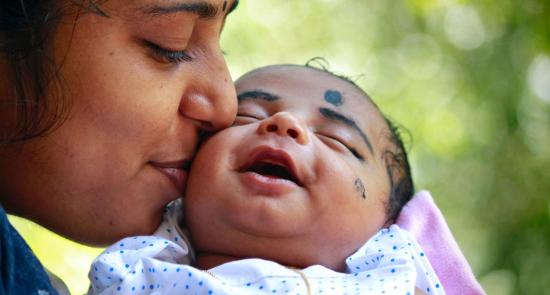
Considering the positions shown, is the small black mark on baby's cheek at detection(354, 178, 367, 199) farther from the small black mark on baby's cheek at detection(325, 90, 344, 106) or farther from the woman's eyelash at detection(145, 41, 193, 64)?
the woman's eyelash at detection(145, 41, 193, 64)

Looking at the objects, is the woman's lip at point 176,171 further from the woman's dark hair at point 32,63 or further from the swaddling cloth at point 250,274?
the woman's dark hair at point 32,63

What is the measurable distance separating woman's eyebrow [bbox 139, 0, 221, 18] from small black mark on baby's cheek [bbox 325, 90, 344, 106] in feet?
1.28

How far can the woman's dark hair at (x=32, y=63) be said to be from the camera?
54.3 inches

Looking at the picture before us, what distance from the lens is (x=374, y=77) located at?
13.7 ft

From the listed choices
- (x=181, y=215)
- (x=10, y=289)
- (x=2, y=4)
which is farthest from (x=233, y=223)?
(x=2, y=4)

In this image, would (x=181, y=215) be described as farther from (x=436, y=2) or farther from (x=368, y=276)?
(x=436, y=2)

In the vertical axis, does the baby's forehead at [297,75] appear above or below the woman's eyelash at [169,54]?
below

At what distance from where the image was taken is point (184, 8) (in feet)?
4.87

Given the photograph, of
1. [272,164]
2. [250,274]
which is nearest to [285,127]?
[272,164]

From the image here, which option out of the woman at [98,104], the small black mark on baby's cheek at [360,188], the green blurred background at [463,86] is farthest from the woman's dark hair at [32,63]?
the green blurred background at [463,86]

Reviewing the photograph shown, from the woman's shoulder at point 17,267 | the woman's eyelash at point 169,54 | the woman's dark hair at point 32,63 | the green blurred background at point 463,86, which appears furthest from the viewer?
the green blurred background at point 463,86

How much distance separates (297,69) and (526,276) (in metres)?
2.32

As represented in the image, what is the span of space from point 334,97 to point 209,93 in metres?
0.36

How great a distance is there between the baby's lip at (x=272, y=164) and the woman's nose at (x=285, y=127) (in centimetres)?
5
